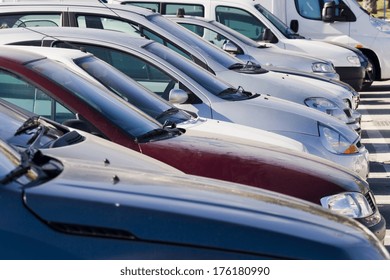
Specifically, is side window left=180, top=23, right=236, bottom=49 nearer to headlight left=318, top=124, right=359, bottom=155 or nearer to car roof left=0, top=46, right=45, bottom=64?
headlight left=318, top=124, right=359, bottom=155

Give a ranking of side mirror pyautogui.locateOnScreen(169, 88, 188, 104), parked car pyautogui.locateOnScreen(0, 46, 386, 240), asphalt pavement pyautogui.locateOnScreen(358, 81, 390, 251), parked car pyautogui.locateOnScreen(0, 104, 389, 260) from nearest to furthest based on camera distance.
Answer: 1. parked car pyautogui.locateOnScreen(0, 104, 389, 260)
2. parked car pyautogui.locateOnScreen(0, 46, 386, 240)
3. side mirror pyautogui.locateOnScreen(169, 88, 188, 104)
4. asphalt pavement pyautogui.locateOnScreen(358, 81, 390, 251)

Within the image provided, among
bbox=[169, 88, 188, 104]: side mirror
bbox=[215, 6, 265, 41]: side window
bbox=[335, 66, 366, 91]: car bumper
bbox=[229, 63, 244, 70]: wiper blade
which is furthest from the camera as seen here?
bbox=[335, 66, 366, 91]: car bumper

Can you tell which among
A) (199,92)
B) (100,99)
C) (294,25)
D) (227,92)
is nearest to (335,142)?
(227,92)

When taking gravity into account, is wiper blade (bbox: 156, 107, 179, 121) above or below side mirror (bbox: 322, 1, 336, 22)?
above

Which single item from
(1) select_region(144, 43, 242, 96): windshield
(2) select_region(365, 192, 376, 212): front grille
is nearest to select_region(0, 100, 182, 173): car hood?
(2) select_region(365, 192, 376, 212): front grille

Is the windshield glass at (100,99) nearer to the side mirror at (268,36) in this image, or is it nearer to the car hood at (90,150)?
the car hood at (90,150)

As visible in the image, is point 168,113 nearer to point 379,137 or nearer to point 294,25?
point 379,137

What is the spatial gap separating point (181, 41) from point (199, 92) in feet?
6.53

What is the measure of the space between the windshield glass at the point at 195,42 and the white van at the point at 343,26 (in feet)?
26.9

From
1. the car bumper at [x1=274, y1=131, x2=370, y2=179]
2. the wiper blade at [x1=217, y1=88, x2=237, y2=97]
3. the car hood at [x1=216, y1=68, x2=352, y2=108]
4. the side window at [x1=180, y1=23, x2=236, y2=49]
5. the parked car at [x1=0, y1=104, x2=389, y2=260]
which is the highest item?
the parked car at [x1=0, y1=104, x2=389, y2=260]

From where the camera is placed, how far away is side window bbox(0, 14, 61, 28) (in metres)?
11.1

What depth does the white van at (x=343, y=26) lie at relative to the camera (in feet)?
65.9

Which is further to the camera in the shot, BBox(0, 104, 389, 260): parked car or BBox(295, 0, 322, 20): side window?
BBox(295, 0, 322, 20): side window

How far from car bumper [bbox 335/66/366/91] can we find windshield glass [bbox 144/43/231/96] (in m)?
8.73
